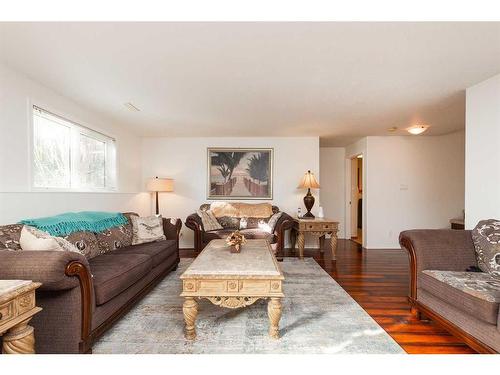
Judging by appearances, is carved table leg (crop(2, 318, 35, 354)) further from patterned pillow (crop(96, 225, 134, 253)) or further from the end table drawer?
patterned pillow (crop(96, 225, 134, 253))

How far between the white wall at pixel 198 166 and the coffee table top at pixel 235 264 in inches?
99.9

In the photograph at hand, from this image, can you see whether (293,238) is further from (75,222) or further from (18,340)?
(18,340)

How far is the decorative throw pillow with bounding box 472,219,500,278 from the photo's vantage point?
203cm

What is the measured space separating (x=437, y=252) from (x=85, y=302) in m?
2.71

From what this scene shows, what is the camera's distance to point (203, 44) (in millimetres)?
1872

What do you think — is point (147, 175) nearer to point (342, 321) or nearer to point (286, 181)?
point (286, 181)

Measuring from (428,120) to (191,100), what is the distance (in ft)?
11.7

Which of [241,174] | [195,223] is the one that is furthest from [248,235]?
[241,174]

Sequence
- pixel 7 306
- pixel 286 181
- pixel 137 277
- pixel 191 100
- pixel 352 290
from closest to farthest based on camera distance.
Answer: pixel 7 306 < pixel 137 277 < pixel 352 290 < pixel 191 100 < pixel 286 181

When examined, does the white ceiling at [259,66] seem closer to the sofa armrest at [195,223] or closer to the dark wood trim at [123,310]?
the sofa armrest at [195,223]

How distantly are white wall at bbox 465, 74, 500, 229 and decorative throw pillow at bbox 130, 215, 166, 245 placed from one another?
11.9ft

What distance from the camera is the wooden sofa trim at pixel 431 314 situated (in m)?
1.61
